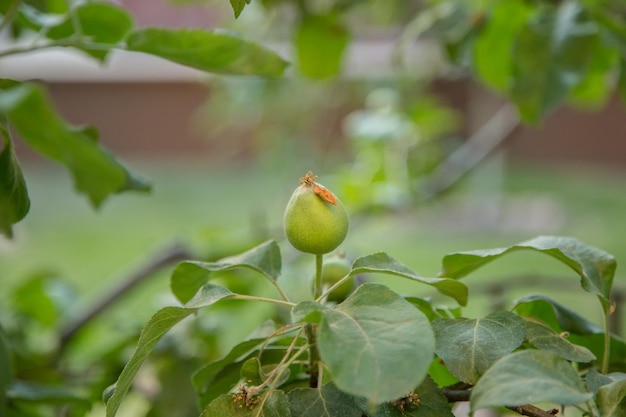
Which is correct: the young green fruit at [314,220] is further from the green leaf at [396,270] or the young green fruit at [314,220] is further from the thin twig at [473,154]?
the thin twig at [473,154]

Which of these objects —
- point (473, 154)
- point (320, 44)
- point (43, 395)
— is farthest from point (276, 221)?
point (43, 395)

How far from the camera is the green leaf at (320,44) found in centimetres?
111

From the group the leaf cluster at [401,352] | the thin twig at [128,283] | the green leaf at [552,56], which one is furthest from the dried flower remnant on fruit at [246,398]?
the thin twig at [128,283]

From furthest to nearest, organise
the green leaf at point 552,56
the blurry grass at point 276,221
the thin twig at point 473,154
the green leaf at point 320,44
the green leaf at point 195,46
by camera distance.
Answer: the blurry grass at point 276,221 < the thin twig at point 473,154 < the green leaf at point 320,44 < the green leaf at point 552,56 < the green leaf at point 195,46

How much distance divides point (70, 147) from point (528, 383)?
1.20 feet

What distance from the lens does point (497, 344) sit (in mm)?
364

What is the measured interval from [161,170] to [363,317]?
5.71 m

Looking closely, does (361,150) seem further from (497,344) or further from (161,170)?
(161,170)

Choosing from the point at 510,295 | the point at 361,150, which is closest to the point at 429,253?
the point at 510,295

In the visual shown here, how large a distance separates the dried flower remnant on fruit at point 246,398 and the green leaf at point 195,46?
0.92 feet

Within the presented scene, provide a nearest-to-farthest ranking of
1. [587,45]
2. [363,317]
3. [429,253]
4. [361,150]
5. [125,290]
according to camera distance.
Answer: [363,317] < [587,45] < [125,290] < [361,150] < [429,253]

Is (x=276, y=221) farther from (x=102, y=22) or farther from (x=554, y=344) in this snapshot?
(x=554, y=344)

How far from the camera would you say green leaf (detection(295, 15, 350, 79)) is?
111 centimetres

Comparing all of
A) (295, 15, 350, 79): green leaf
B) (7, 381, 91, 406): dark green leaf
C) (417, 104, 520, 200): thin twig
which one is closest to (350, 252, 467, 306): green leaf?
(7, 381, 91, 406): dark green leaf
